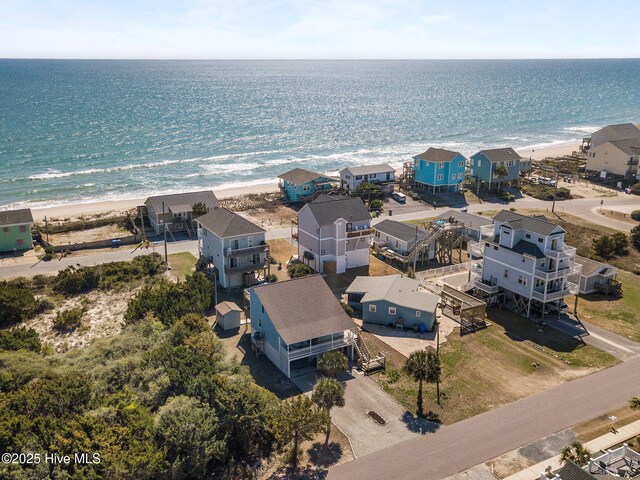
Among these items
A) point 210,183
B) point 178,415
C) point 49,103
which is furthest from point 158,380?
point 49,103

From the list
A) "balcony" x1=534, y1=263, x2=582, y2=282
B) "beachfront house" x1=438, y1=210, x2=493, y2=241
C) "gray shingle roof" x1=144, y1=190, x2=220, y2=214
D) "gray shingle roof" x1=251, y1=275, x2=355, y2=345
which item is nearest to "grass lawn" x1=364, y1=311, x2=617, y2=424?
"balcony" x1=534, y1=263, x2=582, y2=282

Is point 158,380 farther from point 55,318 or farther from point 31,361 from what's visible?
point 55,318

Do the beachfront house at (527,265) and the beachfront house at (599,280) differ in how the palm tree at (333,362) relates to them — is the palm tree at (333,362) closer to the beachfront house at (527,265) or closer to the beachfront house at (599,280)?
the beachfront house at (527,265)

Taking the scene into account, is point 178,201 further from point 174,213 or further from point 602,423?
point 602,423

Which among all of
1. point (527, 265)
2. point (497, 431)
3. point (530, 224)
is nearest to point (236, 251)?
point (527, 265)

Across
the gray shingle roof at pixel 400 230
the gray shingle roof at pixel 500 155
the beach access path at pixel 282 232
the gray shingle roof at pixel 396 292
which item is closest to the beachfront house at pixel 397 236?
the gray shingle roof at pixel 400 230

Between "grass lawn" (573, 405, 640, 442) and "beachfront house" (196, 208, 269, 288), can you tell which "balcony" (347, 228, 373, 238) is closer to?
"beachfront house" (196, 208, 269, 288)
